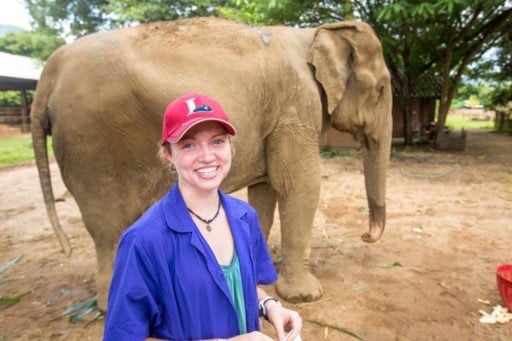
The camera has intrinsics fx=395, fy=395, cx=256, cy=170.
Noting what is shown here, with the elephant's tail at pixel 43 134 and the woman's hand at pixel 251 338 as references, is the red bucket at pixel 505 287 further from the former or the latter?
the elephant's tail at pixel 43 134

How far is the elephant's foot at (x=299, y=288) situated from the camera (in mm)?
3438

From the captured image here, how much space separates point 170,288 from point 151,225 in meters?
0.21

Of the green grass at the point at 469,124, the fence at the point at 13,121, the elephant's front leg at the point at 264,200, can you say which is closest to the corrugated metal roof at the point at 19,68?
the fence at the point at 13,121

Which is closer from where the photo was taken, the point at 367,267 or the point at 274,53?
the point at 274,53

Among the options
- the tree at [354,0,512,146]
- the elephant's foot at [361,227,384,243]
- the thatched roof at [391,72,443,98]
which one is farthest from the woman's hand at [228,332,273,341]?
the thatched roof at [391,72,443,98]

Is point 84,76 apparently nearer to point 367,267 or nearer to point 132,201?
point 132,201

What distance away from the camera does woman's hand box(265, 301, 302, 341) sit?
56.8 inches

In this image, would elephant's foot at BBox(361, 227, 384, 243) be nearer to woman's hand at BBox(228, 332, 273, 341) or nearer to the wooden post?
woman's hand at BBox(228, 332, 273, 341)

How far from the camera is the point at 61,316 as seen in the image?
129 inches

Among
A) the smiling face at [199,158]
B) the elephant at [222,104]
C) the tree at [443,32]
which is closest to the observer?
the smiling face at [199,158]

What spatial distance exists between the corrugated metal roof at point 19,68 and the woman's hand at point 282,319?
18.6 metres

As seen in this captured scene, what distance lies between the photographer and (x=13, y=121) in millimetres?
18766

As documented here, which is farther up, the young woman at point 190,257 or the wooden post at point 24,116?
the young woman at point 190,257

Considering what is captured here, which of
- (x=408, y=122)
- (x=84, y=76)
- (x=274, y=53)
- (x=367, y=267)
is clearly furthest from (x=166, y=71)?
(x=408, y=122)
